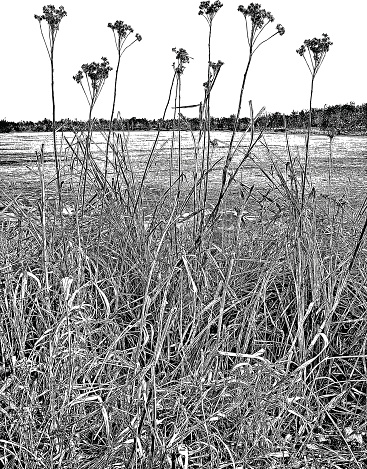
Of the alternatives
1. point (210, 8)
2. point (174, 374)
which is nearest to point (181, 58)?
point (210, 8)

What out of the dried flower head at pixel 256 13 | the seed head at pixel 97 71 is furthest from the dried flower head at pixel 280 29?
the seed head at pixel 97 71

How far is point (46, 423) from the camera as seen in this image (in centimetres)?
179

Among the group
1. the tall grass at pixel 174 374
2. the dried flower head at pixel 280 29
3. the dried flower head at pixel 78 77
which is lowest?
the tall grass at pixel 174 374

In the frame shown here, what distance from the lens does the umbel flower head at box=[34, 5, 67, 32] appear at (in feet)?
6.93

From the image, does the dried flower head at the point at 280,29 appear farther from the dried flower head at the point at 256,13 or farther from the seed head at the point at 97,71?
the seed head at the point at 97,71

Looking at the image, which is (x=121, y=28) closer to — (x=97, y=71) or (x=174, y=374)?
(x=97, y=71)

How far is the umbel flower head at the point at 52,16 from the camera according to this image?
6.93 feet

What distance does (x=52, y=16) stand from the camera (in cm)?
212

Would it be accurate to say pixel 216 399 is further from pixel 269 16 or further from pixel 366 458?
pixel 269 16

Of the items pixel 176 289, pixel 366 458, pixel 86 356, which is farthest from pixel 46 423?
pixel 366 458

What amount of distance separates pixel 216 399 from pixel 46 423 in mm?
485

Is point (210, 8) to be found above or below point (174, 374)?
above

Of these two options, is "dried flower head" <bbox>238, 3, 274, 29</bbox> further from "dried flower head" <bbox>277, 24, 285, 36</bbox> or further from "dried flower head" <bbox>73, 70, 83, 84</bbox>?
"dried flower head" <bbox>73, 70, 83, 84</bbox>

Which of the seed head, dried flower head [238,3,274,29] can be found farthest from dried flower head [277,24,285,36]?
the seed head
